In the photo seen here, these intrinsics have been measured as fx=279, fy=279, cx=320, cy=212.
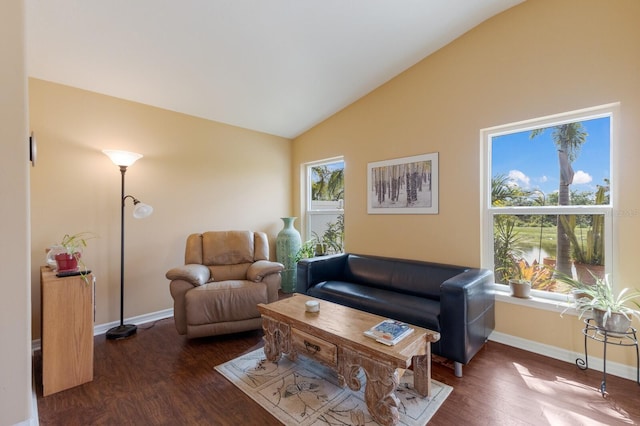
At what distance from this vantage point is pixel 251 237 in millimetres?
3344

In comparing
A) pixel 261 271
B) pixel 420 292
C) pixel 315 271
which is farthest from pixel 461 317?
pixel 261 271

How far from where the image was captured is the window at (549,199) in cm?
217

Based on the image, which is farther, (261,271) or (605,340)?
(261,271)

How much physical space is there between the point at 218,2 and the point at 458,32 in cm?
215

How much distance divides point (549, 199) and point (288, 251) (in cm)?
295

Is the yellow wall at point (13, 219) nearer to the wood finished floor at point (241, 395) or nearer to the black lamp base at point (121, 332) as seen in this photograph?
the wood finished floor at point (241, 395)

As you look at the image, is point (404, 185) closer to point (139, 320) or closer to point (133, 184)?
point (133, 184)

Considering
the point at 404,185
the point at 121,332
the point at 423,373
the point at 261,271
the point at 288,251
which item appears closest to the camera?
the point at 423,373

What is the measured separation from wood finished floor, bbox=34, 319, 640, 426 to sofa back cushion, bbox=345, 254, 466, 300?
68 centimetres

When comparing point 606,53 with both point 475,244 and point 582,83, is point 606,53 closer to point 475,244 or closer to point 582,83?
point 582,83

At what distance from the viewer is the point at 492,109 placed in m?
2.54

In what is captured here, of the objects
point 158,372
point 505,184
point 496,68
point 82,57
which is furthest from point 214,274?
point 496,68

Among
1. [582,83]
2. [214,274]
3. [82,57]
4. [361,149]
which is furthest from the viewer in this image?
[361,149]

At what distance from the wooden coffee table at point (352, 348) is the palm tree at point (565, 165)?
1.49 m
